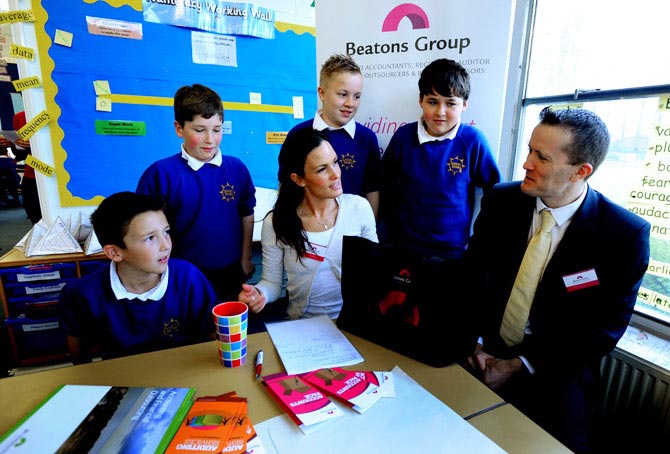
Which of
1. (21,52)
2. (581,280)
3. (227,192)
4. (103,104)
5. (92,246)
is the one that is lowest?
(92,246)

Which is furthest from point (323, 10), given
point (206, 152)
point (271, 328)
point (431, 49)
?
point (271, 328)

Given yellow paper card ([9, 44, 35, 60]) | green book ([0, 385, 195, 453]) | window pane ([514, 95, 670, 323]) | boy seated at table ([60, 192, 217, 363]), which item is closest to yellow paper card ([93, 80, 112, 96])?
yellow paper card ([9, 44, 35, 60])

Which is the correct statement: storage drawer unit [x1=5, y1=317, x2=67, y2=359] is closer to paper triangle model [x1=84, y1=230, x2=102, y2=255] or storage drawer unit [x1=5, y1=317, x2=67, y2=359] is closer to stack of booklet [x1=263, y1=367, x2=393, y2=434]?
paper triangle model [x1=84, y1=230, x2=102, y2=255]

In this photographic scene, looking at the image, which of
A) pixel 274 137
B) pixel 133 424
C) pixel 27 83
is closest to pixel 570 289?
pixel 133 424

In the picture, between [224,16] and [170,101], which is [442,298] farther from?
[224,16]

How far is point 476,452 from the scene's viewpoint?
734 mm

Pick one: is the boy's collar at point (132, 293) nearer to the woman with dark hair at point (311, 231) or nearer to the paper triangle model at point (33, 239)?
the woman with dark hair at point (311, 231)

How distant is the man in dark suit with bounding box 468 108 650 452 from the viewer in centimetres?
129

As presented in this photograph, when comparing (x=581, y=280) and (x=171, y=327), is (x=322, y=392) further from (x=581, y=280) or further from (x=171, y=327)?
(x=581, y=280)

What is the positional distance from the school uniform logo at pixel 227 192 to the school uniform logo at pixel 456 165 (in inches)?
41.8

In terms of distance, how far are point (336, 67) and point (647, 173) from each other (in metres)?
1.40

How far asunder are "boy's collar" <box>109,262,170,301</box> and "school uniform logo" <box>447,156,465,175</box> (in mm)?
1266

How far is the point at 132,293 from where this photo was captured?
1352 mm

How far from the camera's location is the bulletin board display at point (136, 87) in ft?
9.58
